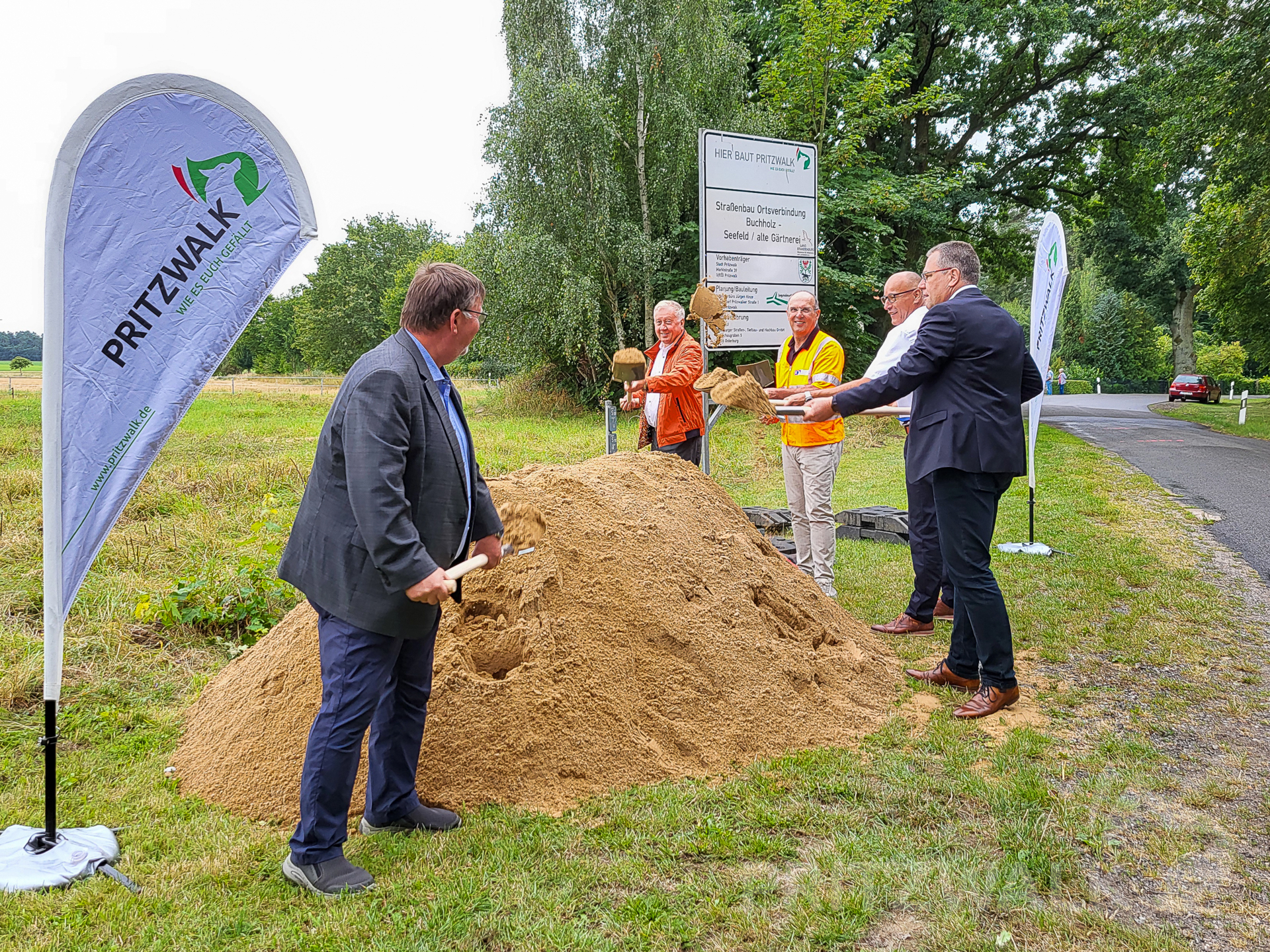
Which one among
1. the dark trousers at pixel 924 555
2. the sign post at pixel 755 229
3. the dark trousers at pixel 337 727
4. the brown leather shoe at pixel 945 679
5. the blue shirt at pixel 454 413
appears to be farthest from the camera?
the sign post at pixel 755 229

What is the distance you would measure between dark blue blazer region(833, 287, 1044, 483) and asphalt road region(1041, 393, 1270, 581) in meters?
4.32

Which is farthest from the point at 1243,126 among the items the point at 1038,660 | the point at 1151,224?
the point at 1038,660

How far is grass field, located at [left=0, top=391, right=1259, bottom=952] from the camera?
220 cm

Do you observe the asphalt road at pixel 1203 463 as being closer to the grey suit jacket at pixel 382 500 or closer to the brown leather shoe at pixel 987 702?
the brown leather shoe at pixel 987 702

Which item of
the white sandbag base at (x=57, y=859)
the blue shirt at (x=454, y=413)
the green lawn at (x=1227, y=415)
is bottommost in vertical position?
the white sandbag base at (x=57, y=859)

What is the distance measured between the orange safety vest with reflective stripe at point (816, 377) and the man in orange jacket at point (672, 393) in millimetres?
677

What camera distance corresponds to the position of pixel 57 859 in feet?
8.11

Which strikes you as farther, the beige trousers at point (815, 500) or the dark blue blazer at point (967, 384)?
the beige trousers at point (815, 500)

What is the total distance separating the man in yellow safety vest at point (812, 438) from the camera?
17.5 feet

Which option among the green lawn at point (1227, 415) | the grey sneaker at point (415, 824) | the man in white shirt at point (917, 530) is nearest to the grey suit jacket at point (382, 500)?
the grey sneaker at point (415, 824)

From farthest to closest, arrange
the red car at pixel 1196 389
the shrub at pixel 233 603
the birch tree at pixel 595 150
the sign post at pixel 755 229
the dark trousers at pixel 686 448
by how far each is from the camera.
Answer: the red car at pixel 1196 389, the birch tree at pixel 595 150, the sign post at pixel 755 229, the dark trousers at pixel 686 448, the shrub at pixel 233 603

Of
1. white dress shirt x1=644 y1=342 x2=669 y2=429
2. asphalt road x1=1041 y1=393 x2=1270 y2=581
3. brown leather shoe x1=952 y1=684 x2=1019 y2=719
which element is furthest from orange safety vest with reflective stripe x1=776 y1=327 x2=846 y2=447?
asphalt road x1=1041 y1=393 x2=1270 y2=581

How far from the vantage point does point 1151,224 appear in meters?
23.0

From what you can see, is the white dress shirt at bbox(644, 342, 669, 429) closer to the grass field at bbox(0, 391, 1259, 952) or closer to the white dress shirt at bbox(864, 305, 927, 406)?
the white dress shirt at bbox(864, 305, 927, 406)
